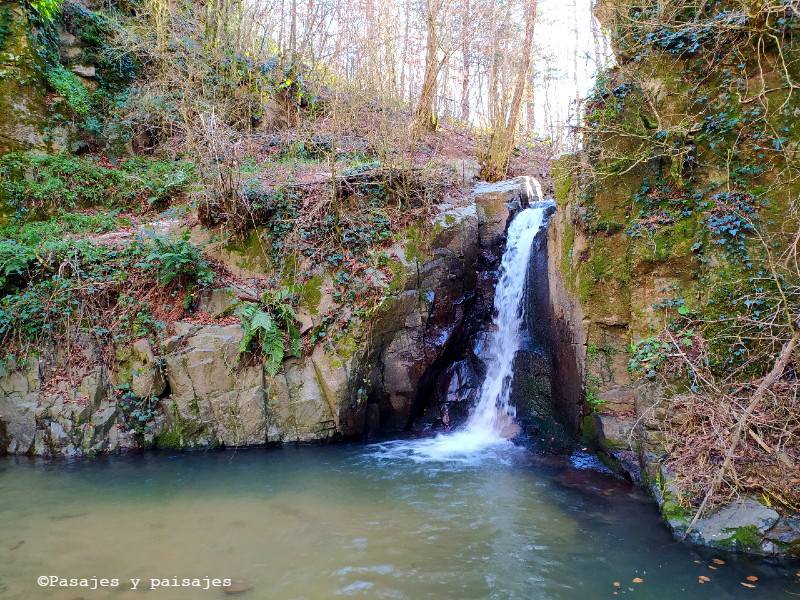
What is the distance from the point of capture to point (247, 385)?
7.34 meters

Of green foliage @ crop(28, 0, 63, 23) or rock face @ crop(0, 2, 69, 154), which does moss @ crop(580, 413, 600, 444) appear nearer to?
rock face @ crop(0, 2, 69, 154)

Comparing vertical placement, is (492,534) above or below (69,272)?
below

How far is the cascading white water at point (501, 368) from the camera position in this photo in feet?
→ 24.6

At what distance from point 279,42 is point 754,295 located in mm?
13249

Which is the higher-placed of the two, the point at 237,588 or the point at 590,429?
the point at 590,429

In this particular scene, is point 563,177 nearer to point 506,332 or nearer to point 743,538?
point 506,332

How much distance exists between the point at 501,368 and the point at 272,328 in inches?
156

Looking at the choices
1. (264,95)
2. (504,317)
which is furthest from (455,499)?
(264,95)

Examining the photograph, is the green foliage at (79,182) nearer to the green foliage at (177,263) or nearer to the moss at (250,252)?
the moss at (250,252)

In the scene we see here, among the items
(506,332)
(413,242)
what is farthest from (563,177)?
(506,332)

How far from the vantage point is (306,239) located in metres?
8.52

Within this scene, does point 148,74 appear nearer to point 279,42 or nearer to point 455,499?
point 279,42

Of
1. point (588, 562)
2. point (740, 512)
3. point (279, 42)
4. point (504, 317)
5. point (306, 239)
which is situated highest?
point (279, 42)

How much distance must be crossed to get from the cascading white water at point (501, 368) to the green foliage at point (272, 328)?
85.1 inches
